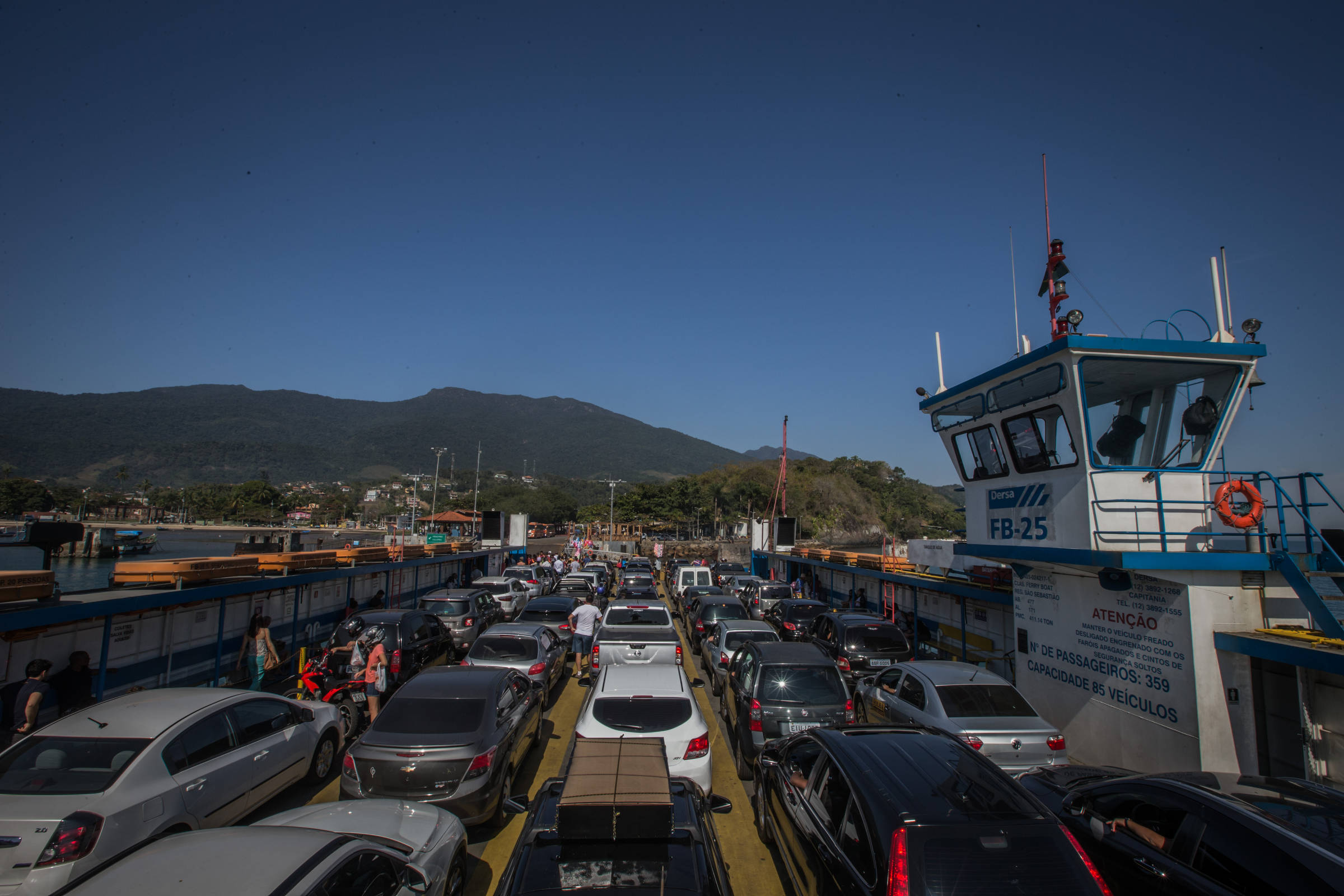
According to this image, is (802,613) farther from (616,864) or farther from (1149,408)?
(616,864)

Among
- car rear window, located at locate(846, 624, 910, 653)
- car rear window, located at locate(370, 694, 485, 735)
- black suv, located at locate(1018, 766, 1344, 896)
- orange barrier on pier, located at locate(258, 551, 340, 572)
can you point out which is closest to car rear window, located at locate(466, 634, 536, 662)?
car rear window, located at locate(370, 694, 485, 735)

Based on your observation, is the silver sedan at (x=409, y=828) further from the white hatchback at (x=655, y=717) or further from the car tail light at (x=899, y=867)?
the car tail light at (x=899, y=867)

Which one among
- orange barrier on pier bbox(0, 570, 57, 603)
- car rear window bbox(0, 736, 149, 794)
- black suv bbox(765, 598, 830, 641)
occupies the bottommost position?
black suv bbox(765, 598, 830, 641)

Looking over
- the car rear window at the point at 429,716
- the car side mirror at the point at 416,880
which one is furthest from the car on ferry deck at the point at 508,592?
the car side mirror at the point at 416,880

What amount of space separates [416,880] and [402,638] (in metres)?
8.33

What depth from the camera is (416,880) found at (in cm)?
425

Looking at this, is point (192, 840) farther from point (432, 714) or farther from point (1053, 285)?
point (1053, 285)

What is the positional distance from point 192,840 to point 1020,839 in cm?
462

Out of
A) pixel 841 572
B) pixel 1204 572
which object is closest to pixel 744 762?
pixel 1204 572

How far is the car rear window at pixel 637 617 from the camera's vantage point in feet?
45.5

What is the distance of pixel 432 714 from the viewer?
22.7 ft

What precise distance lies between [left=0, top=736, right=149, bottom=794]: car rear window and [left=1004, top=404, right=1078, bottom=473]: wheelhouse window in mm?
11417

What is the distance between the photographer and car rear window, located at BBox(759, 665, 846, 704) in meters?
8.05

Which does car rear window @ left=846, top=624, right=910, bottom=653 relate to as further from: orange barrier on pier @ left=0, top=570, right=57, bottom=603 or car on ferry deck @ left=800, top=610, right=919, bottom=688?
orange barrier on pier @ left=0, top=570, right=57, bottom=603
